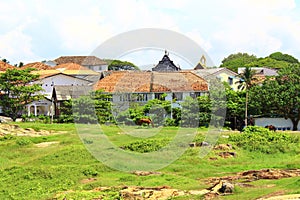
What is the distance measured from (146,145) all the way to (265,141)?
23.0 feet

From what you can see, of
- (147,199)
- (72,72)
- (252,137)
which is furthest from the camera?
(72,72)

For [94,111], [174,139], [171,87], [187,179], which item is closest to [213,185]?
[187,179]

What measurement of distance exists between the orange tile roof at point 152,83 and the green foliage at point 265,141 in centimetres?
1815

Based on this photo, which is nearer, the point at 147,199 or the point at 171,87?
the point at 147,199

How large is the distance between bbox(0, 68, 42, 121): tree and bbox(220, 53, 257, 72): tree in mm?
43555

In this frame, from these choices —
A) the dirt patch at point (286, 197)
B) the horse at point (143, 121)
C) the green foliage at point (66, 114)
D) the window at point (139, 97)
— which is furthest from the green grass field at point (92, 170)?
the window at point (139, 97)

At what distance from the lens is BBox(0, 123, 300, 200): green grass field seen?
21.3 metres

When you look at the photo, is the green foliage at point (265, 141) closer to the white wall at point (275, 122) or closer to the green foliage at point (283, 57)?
the white wall at point (275, 122)

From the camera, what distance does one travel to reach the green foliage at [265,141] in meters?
Answer: 31.1

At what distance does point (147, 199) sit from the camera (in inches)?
775

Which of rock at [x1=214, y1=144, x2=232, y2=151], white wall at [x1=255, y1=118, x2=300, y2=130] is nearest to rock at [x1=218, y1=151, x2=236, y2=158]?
rock at [x1=214, y1=144, x2=232, y2=151]

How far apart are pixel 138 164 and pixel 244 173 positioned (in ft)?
18.8

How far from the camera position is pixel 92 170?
2525 centimetres

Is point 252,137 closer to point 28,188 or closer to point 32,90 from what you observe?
point 28,188
